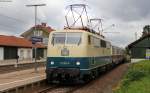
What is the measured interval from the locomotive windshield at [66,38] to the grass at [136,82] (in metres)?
3.63

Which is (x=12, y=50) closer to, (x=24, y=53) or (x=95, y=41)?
(x=24, y=53)

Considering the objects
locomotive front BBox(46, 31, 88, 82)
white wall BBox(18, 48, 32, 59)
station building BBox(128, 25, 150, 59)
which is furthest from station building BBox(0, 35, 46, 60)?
locomotive front BBox(46, 31, 88, 82)

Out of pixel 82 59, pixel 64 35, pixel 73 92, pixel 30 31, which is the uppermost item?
pixel 30 31

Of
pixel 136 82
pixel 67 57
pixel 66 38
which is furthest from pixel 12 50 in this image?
pixel 136 82

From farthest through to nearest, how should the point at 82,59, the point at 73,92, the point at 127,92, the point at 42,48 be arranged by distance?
1. the point at 42,48
2. the point at 82,59
3. the point at 73,92
4. the point at 127,92

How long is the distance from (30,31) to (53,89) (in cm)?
8314

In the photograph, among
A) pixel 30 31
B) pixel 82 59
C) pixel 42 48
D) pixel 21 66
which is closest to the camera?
pixel 82 59

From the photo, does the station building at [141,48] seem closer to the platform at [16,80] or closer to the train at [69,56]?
the platform at [16,80]

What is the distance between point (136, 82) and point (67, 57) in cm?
463

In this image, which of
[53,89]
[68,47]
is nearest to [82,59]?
[68,47]

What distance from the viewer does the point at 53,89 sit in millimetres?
19141

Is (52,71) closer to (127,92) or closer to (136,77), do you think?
(136,77)

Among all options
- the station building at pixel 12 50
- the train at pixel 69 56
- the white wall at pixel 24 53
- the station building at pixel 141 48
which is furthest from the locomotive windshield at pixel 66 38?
the white wall at pixel 24 53

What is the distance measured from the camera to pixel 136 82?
17.2m
